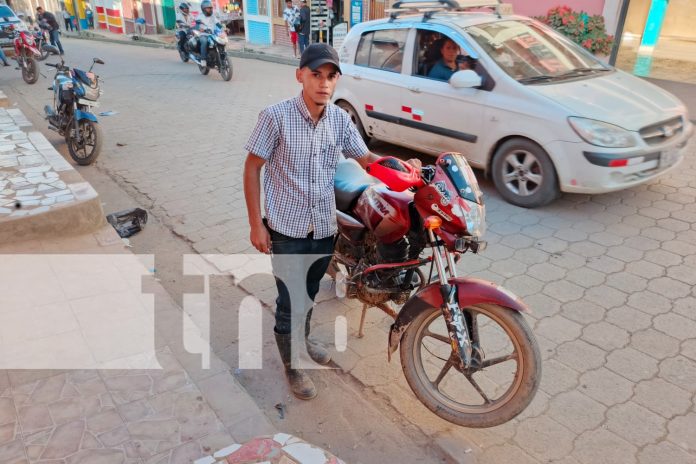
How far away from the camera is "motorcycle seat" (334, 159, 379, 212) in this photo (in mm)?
2885

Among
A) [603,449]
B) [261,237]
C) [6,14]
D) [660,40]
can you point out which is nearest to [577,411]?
[603,449]

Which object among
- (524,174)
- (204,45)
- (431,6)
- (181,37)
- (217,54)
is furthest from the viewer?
(181,37)

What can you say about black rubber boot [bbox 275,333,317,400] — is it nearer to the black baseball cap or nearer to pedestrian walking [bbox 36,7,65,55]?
the black baseball cap

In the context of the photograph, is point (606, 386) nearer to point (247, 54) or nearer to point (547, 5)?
point (547, 5)

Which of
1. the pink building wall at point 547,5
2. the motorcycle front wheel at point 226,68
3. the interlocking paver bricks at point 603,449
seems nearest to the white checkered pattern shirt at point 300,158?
the interlocking paver bricks at point 603,449

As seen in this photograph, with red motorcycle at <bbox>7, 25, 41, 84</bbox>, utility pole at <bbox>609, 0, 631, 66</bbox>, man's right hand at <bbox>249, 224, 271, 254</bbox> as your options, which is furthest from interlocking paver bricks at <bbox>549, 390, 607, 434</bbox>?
A: red motorcycle at <bbox>7, 25, 41, 84</bbox>

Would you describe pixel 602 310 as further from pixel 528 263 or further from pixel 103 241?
pixel 103 241

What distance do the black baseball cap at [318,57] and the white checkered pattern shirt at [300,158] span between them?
0.17m

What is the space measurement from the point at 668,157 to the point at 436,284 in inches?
131

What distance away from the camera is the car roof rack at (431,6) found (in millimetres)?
5480

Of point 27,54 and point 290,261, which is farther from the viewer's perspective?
Answer: point 27,54

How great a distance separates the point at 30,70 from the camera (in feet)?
38.5

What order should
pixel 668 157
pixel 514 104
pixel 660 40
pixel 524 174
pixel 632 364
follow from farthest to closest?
pixel 660 40
pixel 524 174
pixel 514 104
pixel 668 157
pixel 632 364

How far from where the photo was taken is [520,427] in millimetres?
2525
